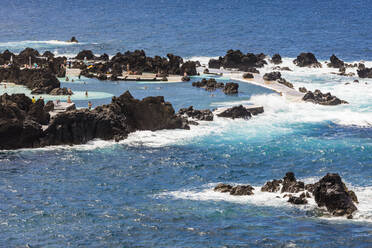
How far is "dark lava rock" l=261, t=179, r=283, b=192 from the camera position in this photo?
2188 inches

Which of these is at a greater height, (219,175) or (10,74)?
(10,74)

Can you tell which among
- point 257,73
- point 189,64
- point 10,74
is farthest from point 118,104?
point 257,73

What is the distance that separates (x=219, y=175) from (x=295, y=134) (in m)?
18.6

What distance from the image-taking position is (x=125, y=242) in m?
44.3

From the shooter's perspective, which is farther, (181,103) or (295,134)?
(181,103)

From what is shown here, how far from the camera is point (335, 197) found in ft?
162

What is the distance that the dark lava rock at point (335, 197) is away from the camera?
4919 centimetres

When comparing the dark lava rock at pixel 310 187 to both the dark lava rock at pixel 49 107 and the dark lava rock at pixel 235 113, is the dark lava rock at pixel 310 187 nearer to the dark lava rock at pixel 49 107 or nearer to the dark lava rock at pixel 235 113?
the dark lava rock at pixel 235 113

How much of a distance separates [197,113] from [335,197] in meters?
35.6

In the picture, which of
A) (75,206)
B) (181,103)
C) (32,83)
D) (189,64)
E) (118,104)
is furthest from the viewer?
(189,64)

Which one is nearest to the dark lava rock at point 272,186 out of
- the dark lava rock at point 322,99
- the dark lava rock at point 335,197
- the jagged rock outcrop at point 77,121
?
the dark lava rock at point 335,197

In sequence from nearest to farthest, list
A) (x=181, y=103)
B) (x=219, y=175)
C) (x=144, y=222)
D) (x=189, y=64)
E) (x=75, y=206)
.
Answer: (x=144, y=222) < (x=75, y=206) < (x=219, y=175) < (x=181, y=103) < (x=189, y=64)

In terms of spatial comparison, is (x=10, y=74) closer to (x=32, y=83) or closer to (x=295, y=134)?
(x=32, y=83)

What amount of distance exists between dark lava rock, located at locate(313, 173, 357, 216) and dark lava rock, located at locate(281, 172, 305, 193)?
4.10 meters
